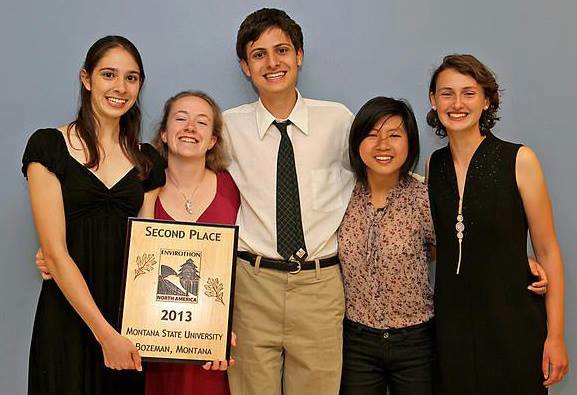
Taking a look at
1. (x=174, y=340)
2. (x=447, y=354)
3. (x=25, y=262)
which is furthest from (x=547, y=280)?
(x=25, y=262)

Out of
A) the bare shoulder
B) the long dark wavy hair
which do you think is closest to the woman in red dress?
the long dark wavy hair

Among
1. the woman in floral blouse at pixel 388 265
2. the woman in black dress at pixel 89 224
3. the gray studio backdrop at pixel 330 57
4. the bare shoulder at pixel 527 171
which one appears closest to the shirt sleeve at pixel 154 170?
the woman in black dress at pixel 89 224

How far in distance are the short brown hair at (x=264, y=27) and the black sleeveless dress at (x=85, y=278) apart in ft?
1.90

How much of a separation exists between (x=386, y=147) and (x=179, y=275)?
71 centimetres

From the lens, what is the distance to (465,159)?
6.14 ft

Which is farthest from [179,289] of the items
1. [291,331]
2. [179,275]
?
[291,331]

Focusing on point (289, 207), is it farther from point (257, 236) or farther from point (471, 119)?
point (471, 119)

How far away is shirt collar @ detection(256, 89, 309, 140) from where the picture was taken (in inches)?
78.8

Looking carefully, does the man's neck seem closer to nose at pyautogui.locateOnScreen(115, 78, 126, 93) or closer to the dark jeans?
nose at pyautogui.locateOnScreen(115, 78, 126, 93)

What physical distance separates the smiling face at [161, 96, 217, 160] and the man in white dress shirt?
10cm

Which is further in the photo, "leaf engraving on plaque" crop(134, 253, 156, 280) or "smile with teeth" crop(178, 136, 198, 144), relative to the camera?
"smile with teeth" crop(178, 136, 198, 144)

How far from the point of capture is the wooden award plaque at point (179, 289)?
1725mm

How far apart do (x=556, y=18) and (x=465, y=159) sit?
0.71 metres

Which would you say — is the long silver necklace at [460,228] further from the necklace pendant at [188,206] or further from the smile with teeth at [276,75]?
the necklace pendant at [188,206]
